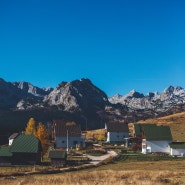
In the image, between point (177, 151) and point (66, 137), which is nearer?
point (177, 151)

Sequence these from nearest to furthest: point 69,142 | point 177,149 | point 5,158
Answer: point 5,158
point 177,149
point 69,142

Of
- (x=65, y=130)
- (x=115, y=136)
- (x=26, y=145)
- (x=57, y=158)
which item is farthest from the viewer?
(x=115, y=136)

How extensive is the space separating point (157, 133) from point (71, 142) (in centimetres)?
2899

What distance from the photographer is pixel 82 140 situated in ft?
379

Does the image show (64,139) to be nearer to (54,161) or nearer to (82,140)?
(82,140)

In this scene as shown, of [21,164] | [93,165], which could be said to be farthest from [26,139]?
[93,165]

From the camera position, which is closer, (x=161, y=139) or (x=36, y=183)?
(x=36, y=183)

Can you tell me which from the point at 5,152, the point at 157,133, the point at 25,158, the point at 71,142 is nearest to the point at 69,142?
the point at 71,142

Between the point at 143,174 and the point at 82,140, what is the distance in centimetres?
7088

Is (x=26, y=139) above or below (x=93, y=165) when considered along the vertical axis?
above

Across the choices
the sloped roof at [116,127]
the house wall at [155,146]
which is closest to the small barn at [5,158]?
the house wall at [155,146]

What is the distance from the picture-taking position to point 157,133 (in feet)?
324

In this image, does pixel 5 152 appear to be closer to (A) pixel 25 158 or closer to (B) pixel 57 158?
(A) pixel 25 158

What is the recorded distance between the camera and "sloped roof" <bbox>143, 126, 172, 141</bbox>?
96875 mm
